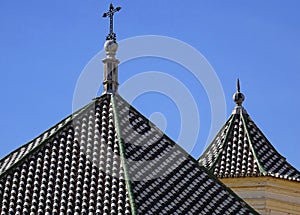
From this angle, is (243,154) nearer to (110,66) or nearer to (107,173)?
(110,66)

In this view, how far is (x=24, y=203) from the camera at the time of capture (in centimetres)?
1875

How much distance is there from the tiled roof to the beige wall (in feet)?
12.2

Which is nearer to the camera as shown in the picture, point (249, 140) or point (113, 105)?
point (113, 105)

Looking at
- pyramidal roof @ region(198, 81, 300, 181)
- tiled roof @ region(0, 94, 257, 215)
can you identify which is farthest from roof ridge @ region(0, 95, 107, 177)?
pyramidal roof @ region(198, 81, 300, 181)

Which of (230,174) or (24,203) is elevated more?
(230,174)

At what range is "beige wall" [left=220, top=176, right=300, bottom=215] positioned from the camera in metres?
24.3

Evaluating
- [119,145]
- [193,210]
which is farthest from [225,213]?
[119,145]

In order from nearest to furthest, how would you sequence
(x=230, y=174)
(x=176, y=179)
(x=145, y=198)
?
(x=145, y=198) → (x=176, y=179) → (x=230, y=174)

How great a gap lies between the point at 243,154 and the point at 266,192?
1037 millimetres

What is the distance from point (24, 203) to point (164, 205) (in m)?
2.34

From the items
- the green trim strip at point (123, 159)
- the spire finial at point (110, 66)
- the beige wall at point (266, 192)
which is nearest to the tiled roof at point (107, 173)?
the green trim strip at point (123, 159)

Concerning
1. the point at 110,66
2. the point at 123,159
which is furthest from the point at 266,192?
the point at 123,159

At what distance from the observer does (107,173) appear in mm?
19094

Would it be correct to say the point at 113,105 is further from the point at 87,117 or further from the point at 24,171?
the point at 24,171
